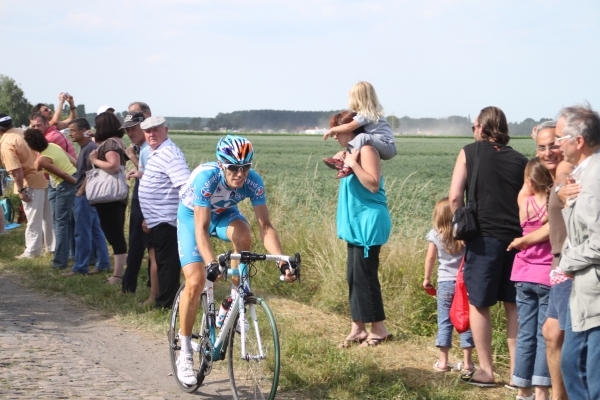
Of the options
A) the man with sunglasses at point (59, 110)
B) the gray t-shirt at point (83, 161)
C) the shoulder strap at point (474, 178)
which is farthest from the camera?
the man with sunglasses at point (59, 110)

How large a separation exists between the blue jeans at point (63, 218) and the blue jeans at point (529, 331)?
7.99 meters

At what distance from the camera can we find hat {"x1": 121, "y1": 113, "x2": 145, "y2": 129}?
32.2 feet

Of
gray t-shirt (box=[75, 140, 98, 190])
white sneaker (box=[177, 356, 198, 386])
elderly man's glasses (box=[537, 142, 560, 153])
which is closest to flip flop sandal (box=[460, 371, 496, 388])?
elderly man's glasses (box=[537, 142, 560, 153])

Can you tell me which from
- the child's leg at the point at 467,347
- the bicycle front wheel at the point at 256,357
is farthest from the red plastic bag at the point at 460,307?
the bicycle front wheel at the point at 256,357

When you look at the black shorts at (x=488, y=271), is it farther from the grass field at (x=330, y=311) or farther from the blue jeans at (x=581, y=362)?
the blue jeans at (x=581, y=362)

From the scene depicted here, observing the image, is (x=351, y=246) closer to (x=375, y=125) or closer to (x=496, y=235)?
(x=375, y=125)

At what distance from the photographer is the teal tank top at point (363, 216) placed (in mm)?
7832

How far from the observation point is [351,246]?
8.02 m

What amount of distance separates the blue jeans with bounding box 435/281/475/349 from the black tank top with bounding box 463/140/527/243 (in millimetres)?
931

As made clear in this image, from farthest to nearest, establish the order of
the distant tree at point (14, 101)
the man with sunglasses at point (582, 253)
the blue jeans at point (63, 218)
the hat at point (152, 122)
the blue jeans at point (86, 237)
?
the distant tree at point (14, 101)
the blue jeans at point (63, 218)
the blue jeans at point (86, 237)
the hat at point (152, 122)
the man with sunglasses at point (582, 253)

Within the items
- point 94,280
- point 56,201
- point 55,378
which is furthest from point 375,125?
point 56,201

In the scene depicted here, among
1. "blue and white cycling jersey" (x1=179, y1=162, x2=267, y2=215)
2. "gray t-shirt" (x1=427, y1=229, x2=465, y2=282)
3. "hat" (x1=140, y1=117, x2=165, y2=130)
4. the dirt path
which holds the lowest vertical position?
the dirt path

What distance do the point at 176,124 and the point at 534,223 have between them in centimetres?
10919

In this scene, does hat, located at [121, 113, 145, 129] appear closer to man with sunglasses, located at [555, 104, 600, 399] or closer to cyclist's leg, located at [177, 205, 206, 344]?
cyclist's leg, located at [177, 205, 206, 344]
